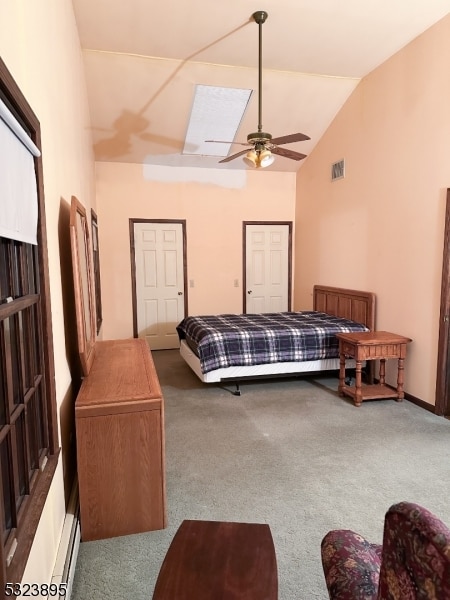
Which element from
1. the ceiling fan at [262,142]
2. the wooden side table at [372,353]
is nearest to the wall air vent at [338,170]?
the ceiling fan at [262,142]

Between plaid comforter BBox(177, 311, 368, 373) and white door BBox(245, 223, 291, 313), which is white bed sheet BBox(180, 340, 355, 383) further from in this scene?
white door BBox(245, 223, 291, 313)

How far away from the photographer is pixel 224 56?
415 centimetres

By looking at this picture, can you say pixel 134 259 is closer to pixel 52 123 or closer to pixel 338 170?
pixel 338 170

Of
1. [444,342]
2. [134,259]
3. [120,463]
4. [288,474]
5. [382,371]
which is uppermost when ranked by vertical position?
[134,259]

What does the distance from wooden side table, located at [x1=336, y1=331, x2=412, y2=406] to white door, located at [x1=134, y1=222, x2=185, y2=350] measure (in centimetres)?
315

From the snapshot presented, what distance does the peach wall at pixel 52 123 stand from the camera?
1.36 m

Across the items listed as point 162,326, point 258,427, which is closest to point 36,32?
point 258,427

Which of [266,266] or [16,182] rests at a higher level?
[16,182]

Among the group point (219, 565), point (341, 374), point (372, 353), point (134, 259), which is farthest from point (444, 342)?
point (134, 259)

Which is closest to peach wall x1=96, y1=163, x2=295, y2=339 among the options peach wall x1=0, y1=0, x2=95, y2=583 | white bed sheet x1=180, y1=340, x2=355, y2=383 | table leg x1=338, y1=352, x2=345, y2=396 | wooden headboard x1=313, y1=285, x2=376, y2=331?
wooden headboard x1=313, y1=285, x2=376, y2=331

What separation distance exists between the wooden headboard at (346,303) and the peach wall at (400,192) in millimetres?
109

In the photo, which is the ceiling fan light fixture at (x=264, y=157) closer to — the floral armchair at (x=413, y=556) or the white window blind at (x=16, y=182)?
the white window blind at (x=16, y=182)

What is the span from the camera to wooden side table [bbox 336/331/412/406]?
379 cm

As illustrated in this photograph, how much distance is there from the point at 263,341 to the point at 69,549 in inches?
110
